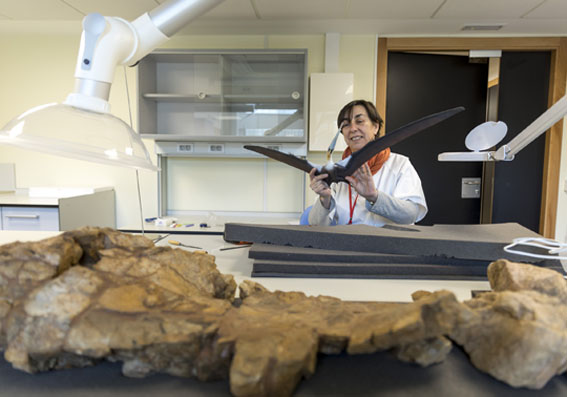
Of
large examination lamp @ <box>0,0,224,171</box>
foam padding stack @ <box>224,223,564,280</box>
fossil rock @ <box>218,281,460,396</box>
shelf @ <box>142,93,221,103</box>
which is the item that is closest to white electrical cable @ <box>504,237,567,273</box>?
foam padding stack @ <box>224,223,564,280</box>

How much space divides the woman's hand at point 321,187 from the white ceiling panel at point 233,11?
149 centimetres

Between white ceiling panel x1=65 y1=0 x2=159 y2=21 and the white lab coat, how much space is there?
70.4 inches

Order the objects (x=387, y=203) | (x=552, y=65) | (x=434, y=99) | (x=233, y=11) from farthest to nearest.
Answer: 1. (x=434, y=99)
2. (x=552, y=65)
3. (x=233, y=11)
4. (x=387, y=203)

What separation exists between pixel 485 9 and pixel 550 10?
0.43m

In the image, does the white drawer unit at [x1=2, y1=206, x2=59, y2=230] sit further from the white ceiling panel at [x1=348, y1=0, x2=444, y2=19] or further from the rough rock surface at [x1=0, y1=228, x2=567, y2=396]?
the white ceiling panel at [x1=348, y1=0, x2=444, y2=19]

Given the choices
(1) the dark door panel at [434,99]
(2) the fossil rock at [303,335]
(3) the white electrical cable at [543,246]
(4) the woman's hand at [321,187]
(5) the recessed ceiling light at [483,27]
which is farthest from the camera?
(1) the dark door panel at [434,99]

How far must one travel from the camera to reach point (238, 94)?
2529mm

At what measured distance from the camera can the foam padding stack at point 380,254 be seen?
825 mm

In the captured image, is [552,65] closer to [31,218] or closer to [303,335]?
[303,335]

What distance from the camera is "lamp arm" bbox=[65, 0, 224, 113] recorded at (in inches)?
21.0

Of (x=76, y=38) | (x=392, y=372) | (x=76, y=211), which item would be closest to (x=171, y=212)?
(x=76, y=211)

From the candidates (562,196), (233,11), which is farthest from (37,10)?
(562,196)

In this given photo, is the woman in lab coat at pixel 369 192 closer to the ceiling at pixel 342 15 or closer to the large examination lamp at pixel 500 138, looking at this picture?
the large examination lamp at pixel 500 138

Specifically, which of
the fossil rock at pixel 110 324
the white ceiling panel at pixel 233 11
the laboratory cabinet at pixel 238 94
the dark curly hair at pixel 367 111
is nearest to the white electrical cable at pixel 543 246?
the fossil rock at pixel 110 324
